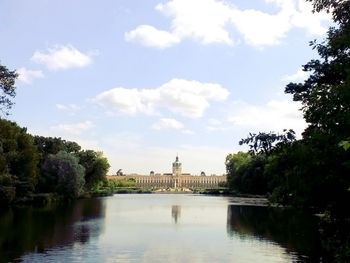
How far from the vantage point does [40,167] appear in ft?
324

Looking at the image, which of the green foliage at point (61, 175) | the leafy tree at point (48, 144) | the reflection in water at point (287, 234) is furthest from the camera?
the leafy tree at point (48, 144)

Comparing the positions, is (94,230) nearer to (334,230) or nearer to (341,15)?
(334,230)

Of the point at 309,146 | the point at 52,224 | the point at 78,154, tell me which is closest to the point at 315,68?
the point at 309,146

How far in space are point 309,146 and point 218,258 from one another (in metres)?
9.30

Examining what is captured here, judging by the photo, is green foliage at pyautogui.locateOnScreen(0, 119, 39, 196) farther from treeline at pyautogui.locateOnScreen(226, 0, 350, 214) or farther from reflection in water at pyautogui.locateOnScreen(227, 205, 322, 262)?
treeline at pyautogui.locateOnScreen(226, 0, 350, 214)

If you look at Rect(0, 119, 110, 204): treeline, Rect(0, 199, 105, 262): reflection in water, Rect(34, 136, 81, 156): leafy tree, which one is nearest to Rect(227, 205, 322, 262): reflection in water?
Rect(0, 199, 105, 262): reflection in water

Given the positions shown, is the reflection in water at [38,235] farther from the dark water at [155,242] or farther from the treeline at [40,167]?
the treeline at [40,167]

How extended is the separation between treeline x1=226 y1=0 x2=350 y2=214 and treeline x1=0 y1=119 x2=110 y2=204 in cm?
Result: 3866

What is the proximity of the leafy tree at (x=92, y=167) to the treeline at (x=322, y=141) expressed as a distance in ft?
344

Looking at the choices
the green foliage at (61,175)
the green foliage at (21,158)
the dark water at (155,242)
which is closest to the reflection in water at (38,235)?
the dark water at (155,242)

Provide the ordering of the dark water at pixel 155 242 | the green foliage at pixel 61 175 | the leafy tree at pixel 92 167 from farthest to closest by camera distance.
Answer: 1. the leafy tree at pixel 92 167
2. the green foliage at pixel 61 175
3. the dark water at pixel 155 242

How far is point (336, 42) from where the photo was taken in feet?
61.3

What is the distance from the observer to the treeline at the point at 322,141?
18.3 m

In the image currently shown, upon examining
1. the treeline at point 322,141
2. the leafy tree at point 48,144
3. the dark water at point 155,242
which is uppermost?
the leafy tree at point 48,144
